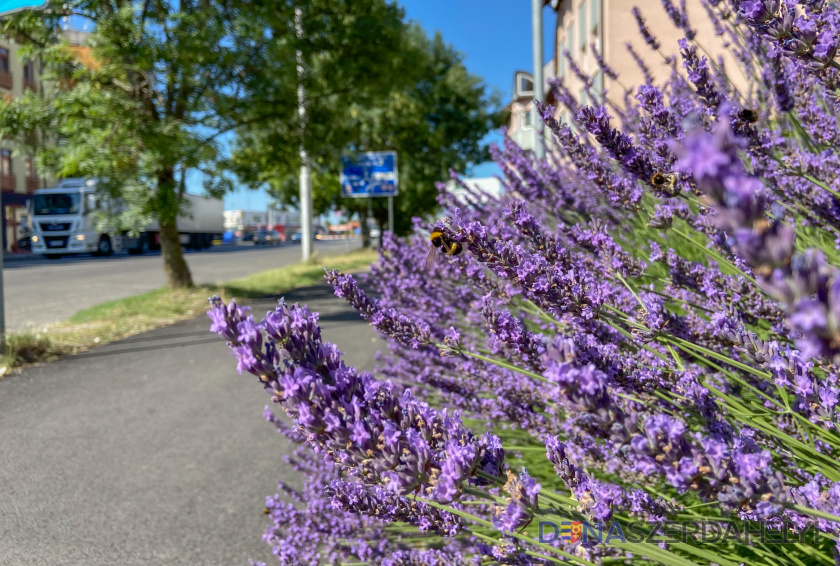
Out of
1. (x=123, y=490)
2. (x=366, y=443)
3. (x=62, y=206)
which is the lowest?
(x=123, y=490)

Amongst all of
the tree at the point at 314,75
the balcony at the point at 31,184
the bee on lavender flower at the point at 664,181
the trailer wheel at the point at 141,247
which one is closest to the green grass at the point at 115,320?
the tree at the point at 314,75

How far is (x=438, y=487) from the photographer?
93cm

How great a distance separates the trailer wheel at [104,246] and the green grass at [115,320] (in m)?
19.3

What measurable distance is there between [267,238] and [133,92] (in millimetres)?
58019

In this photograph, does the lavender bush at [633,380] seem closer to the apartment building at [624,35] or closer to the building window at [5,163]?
the apartment building at [624,35]

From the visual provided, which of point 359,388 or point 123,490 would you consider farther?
point 123,490

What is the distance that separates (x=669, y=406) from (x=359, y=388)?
1008 mm

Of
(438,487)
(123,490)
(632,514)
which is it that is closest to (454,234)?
(438,487)

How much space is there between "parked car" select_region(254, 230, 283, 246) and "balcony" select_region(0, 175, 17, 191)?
2482 cm

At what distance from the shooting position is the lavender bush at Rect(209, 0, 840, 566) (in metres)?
0.79

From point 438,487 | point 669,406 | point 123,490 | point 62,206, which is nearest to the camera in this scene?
point 438,487

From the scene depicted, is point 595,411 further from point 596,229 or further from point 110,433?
point 110,433

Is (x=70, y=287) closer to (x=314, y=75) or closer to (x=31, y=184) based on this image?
(x=314, y=75)

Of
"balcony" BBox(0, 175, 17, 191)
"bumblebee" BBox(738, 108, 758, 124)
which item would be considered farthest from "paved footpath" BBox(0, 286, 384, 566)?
"balcony" BBox(0, 175, 17, 191)
